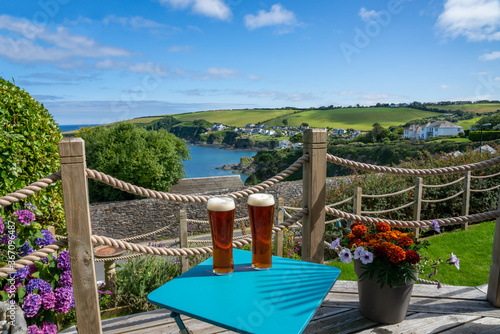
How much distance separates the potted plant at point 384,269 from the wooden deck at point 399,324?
10 cm

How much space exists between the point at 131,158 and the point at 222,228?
631 inches

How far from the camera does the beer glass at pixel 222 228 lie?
1.36 meters

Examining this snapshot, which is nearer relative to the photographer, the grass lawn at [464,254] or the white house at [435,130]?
the grass lawn at [464,254]

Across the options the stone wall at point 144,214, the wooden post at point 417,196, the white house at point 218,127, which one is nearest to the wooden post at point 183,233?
the wooden post at point 417,196

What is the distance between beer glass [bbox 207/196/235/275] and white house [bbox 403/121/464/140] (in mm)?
30820

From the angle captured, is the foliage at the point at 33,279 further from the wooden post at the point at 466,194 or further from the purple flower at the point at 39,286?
the wooden post at the point at 466,194

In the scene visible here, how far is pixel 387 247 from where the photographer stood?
1875mm

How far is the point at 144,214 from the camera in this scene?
1332 centimetres

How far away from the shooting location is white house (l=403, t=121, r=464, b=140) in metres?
28.5

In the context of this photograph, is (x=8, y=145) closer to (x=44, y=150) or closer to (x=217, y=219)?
(x=44, y=150)

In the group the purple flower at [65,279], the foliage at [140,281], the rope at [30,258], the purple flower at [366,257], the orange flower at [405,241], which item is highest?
the rope at [30,258]

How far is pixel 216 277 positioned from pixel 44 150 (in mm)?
3525

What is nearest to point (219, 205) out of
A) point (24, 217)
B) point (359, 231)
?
point (359, 231)

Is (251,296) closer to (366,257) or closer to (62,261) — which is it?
(366,257)
